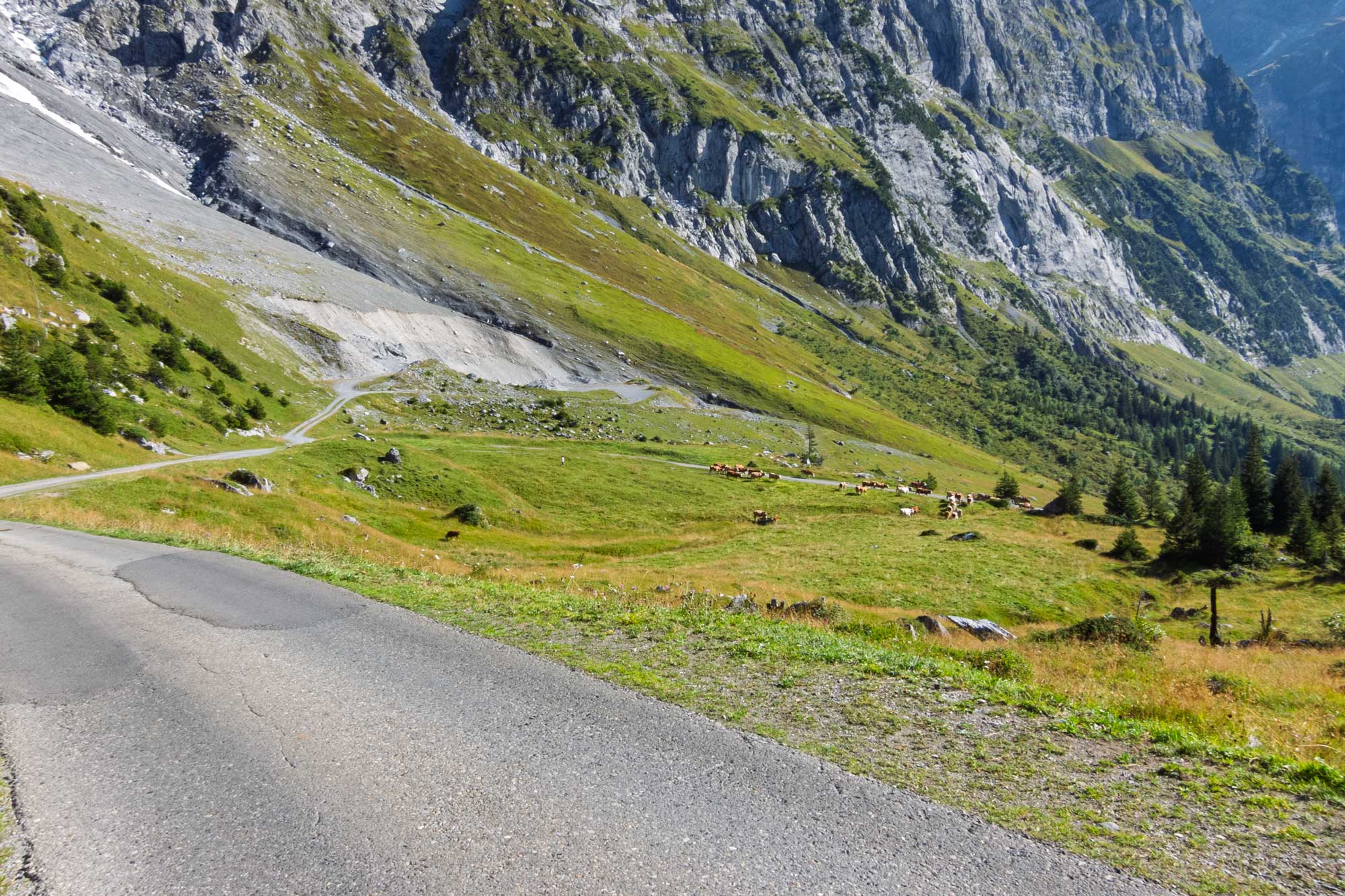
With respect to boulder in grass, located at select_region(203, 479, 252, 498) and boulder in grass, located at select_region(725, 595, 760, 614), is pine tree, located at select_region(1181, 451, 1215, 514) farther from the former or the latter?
boulder in grass, located at select_region(203, 479, 252, 498)

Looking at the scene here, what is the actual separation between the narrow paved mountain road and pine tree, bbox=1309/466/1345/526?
65.6 m

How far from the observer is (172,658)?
10258 mm

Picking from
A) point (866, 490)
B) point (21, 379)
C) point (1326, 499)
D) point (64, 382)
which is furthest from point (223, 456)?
point (1326, 499)

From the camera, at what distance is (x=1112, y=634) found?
17.6 meters

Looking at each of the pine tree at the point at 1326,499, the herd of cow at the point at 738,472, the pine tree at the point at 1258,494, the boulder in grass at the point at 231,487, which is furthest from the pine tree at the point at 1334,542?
the boulder in grass at the point at 231,487

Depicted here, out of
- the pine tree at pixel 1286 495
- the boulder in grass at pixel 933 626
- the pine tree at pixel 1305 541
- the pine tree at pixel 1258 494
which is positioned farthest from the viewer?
the pine tree at pixel 1258 494

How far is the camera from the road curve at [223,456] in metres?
30.0

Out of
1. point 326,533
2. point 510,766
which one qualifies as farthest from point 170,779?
point 326,533

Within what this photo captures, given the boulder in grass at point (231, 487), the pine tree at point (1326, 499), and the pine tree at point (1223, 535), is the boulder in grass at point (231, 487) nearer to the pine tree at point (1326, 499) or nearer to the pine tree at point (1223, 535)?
the pine tree at point (1223, 535)

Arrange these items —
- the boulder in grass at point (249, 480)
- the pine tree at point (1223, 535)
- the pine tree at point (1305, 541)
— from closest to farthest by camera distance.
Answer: the boulder in grass at point (249, 480), the pine tree at point (1305, 541), the pine tree at point (1223, 535)

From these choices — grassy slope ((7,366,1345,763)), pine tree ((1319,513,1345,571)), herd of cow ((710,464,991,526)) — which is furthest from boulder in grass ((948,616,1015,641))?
pine tree ((1319,513,1345,571))

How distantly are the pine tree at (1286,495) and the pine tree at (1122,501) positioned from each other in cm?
1052

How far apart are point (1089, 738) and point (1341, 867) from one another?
296 cm

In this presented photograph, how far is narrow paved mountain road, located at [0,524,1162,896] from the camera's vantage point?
213 inches
